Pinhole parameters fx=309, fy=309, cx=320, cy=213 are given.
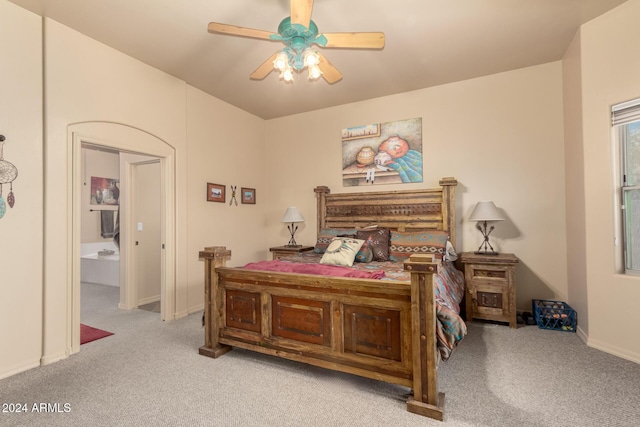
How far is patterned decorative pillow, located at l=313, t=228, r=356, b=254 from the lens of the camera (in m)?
4.25

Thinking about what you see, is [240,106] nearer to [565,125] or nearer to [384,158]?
[384,158]

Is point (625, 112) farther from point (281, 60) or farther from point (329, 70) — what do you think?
point (281, 60)

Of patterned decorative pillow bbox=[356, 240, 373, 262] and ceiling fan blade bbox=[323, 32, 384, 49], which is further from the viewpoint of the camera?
patterned decorative pillow bbox=[356, 240, 373, 262]

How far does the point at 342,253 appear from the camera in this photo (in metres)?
3.26

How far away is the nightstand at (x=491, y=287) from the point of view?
10.9ft

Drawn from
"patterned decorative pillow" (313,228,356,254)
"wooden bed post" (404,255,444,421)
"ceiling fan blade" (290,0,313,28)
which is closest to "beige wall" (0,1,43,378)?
"ceiling fan blade" (290,0,313,28)

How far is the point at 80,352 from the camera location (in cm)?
286

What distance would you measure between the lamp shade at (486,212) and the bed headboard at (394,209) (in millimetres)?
346

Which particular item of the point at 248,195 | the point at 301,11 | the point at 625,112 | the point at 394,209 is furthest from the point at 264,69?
the point at 625,112

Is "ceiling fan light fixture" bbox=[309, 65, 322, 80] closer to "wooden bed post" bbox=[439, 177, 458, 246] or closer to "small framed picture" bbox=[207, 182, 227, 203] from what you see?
"wooden bed post" bbox=[439, 177, 458, 246]

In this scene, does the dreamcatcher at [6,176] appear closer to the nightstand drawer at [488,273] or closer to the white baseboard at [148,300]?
the white baseboard at [148,300]

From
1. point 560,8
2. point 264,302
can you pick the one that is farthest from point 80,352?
point 560,8

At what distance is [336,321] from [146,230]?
359 centimetres

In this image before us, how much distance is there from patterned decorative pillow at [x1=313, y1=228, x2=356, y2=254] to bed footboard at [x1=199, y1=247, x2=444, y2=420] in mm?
1696
